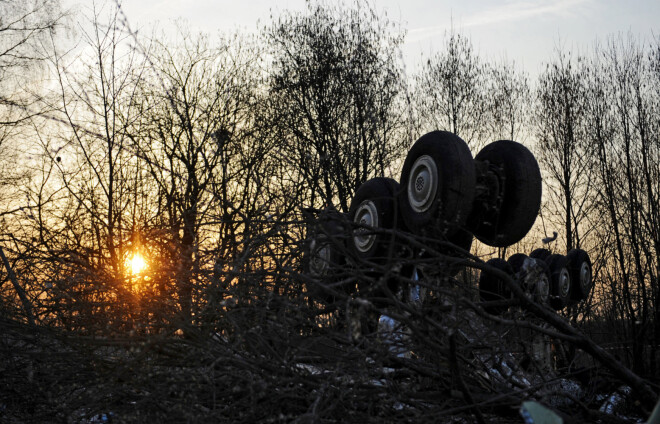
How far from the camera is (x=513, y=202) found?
6250 millimetres

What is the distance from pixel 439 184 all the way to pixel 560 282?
7.57m

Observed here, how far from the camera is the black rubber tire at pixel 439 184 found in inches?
234

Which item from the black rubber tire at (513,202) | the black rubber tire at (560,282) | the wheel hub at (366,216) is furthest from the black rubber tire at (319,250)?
the black rubber tire at (560,282)

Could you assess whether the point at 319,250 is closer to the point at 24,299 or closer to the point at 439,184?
the point at 24,299

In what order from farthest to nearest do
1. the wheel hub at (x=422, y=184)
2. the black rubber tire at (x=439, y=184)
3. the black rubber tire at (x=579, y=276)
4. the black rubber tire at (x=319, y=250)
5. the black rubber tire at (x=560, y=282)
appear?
the black rubber tire at (x=579, y=276) → the black rubber tire at (x=560, y=282) → the wheel hub at (x=422, y=184) → the black rubber tire at (x=439, y=184) → the black rubber tire at (x=319, y=250)

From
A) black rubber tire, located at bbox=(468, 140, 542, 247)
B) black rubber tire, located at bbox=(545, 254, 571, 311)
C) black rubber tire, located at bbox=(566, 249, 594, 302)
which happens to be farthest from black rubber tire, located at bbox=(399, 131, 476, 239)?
black rubber tire, located at bbox=(566, 249, 594, 302)

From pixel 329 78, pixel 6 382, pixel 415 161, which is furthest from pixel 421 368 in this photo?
pixel 329 78

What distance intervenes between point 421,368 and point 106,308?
Result: 1984 mm

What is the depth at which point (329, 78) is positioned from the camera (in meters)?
21.7

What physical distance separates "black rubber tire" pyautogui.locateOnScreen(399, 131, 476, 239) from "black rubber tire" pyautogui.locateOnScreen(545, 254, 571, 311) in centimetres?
657

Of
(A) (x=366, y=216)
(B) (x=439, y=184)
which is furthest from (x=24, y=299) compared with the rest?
(A) (x=366, y=216)

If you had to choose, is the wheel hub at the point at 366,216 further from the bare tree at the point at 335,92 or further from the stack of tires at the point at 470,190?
the bare tree at the point at 335,92

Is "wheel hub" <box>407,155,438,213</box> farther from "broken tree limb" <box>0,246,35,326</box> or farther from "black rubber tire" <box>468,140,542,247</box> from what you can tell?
"broken tree limb" <box>0,246,35,326</box>

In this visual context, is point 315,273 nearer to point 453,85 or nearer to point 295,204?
point 295,204
